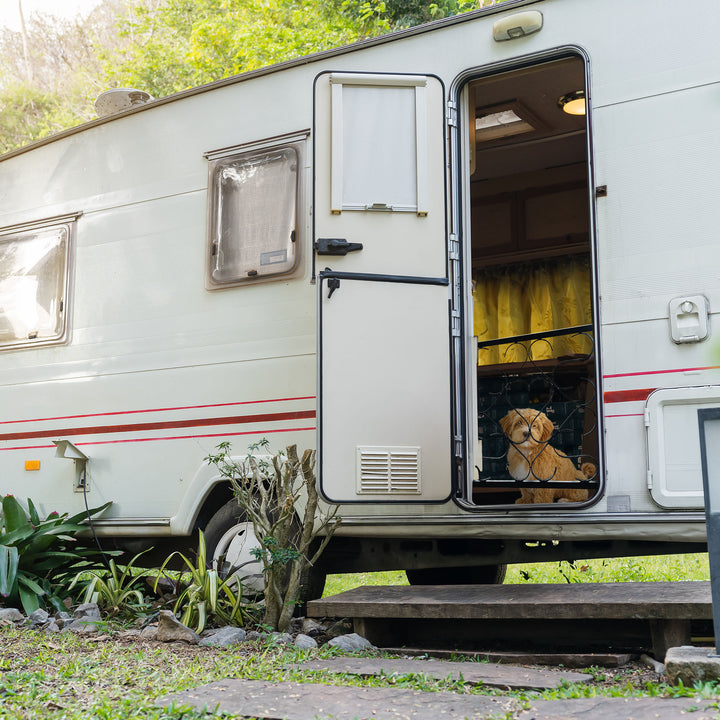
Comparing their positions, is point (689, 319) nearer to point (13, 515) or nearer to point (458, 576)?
point (458, 576)

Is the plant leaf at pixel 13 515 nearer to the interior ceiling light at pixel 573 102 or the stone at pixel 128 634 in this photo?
the stone at pixel 128 634

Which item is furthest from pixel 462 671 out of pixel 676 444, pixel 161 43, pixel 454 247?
pixel 161 43

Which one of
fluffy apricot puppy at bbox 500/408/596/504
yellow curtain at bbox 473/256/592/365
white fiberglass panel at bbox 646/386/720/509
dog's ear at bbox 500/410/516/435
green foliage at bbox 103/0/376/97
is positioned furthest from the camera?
green foliage at bbox 103/0/376/97

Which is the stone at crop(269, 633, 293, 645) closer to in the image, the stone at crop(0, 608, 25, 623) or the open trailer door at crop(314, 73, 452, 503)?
the open trailer door at crop(314, 73, 452, 503)

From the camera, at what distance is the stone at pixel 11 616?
4809 millimetres

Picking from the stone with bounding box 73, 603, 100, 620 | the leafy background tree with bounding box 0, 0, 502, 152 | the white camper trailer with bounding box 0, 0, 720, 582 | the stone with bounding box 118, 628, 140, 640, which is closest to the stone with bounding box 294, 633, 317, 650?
the white camper trailer with bounding box 0, 0, 720, 582

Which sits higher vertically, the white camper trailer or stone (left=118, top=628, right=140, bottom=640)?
the white camper trailer

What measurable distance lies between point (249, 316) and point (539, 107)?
8.34 ft

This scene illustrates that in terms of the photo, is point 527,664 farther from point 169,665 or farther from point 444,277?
point 444,277

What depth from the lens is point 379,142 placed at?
461 centimetres

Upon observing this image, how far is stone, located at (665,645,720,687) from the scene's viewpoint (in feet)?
9.16

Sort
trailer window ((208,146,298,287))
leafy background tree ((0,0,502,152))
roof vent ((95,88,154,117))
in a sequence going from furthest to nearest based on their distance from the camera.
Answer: leafy background tree ((0,0,502,152))
roof vent ((95,88,154,117))
trailer window ((208,146,298,287))

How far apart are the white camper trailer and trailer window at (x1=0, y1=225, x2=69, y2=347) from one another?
0.7 inches

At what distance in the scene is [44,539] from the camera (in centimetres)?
527
